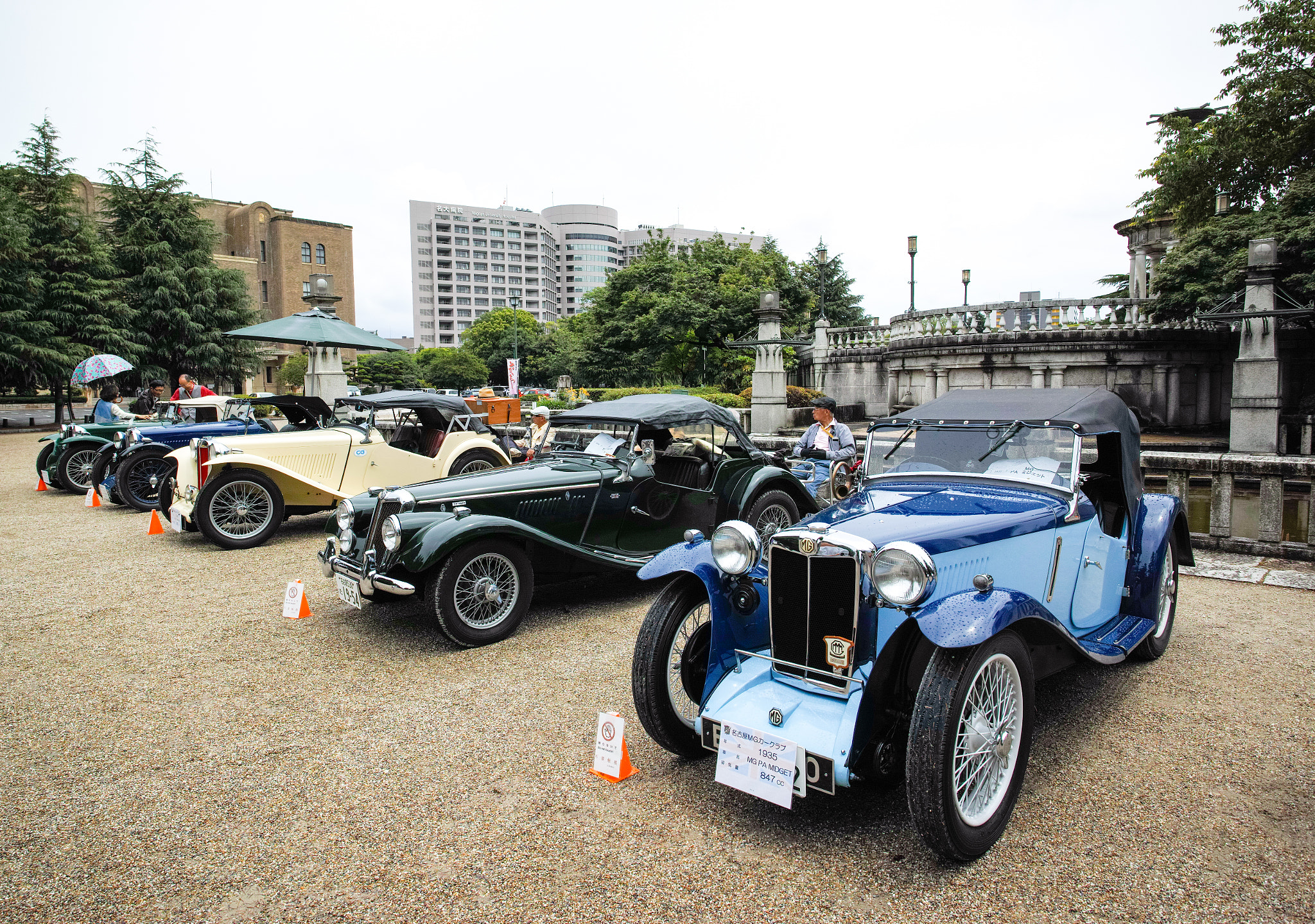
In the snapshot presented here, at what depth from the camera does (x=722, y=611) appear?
11.8ft

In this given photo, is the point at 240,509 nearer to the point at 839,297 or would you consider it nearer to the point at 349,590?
the point at 349,590

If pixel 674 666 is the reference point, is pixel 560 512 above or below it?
above

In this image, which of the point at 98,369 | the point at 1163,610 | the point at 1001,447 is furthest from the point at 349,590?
the point at 98,369

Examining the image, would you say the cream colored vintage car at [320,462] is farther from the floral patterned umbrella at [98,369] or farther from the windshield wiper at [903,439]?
the floral patterned umbrella at [98,369]

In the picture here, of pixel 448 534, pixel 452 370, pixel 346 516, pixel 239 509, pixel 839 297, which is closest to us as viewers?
pixel 448 534

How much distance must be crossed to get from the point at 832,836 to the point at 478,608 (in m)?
3.23

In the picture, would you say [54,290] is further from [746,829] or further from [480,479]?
[746,829]

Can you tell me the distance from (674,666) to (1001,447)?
2.30m

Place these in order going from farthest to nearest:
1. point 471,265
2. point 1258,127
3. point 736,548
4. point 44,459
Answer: point 471,265, point 1258,127, point 44,459, point 736,548

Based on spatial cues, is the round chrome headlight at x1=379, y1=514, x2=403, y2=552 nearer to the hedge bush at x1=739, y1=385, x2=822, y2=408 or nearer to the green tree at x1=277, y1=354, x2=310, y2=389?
the hedge bush at x1=739, y1=385, x2=822, y2=408

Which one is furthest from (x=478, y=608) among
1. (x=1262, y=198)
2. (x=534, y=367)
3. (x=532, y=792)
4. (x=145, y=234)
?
(x=534, y=367)

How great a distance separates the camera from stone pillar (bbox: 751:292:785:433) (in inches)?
733

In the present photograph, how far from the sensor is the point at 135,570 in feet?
25.5

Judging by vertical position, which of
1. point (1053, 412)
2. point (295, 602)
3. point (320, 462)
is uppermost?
point (1053, 412)
